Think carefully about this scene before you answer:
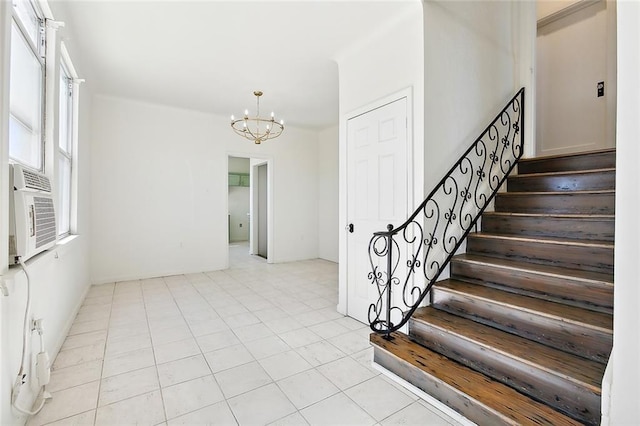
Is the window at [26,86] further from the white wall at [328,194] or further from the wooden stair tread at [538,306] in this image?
the white wall at [328,194]

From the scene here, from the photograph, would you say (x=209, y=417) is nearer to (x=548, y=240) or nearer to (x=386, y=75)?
(x=548, y=240)

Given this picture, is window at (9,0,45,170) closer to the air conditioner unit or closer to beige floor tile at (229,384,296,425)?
the air conditioner unit

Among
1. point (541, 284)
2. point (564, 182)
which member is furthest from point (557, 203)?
point (541, 284)

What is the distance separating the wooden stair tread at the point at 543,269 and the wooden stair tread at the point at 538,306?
0.62ft

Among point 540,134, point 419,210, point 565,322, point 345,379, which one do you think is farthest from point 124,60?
point 540,134

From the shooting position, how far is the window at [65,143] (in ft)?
10.2

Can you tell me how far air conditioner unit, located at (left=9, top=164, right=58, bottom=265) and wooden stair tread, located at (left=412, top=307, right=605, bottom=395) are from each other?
2.46 m

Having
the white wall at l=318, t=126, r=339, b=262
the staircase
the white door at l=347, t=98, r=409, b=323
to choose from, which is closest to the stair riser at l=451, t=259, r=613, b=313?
the staircase

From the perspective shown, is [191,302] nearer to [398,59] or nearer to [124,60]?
[124,60]

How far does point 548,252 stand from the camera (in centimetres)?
232

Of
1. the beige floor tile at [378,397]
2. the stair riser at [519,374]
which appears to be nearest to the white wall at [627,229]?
the stair riser at [519,374]

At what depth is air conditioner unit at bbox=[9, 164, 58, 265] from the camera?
1518mm

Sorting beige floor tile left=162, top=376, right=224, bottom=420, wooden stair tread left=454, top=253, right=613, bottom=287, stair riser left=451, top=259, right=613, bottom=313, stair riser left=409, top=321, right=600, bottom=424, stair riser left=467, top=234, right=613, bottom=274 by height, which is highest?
stair riser left=467, top=234, right=613, bottom=274

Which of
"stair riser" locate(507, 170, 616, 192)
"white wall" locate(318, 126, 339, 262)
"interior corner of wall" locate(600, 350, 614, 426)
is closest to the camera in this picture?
"interior corner of wall" locate(600, 350, 614, 426)
